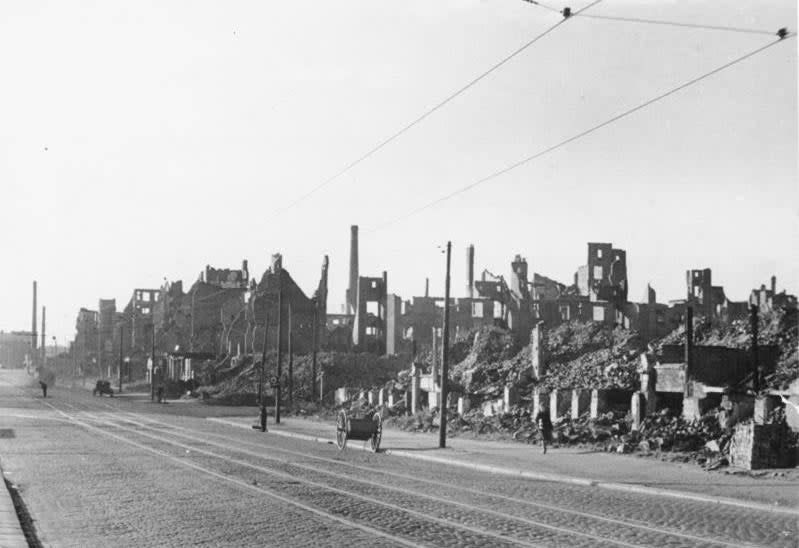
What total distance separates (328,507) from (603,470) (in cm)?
988

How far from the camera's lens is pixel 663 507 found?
1405 centimetres

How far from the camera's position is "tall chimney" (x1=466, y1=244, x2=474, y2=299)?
293 ft

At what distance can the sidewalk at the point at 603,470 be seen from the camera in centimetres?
1600

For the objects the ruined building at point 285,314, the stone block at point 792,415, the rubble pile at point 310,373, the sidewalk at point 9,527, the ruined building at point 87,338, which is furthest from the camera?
the ruined building at point 87,338

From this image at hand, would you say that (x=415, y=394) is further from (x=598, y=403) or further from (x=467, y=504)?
(x=467, y=504)

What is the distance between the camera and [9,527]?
10.2m

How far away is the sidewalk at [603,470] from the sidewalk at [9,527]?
10532 millimetres

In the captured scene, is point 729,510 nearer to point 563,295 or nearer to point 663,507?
point 663,507

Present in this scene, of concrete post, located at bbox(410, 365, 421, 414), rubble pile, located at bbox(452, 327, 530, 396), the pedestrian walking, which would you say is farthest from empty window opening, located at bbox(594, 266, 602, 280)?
the pedestrian walking

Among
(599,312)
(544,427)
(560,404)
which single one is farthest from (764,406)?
(599,312)

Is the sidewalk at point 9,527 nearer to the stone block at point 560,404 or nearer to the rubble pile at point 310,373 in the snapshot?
the stone block at point 560,404

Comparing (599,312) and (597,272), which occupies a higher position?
(597,272)

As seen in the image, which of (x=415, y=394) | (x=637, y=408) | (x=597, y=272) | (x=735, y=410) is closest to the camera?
(x=735, y=410)

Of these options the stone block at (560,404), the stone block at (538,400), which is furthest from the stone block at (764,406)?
the stone block at (538,400)
